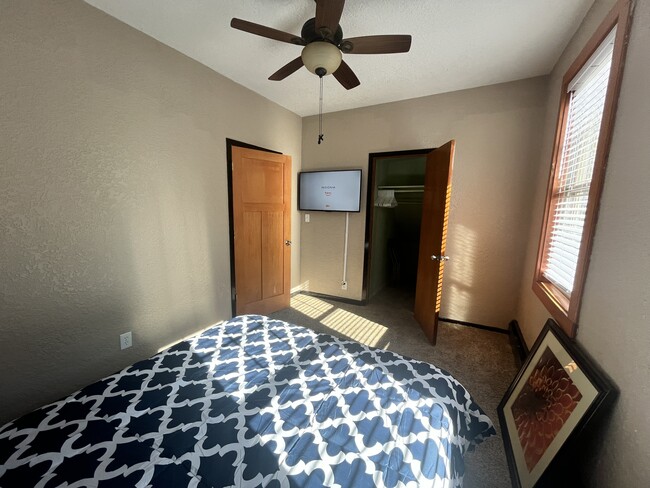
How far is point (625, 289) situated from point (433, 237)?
1642 mm

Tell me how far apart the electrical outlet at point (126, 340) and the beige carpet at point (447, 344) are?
4.82 feet

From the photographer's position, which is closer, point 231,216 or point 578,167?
point 578,167

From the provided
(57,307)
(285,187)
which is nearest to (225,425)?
(57,307)

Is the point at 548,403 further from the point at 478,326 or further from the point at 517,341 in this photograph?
the point at 478,326

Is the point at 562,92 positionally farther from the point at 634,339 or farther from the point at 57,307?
the point at 57,307

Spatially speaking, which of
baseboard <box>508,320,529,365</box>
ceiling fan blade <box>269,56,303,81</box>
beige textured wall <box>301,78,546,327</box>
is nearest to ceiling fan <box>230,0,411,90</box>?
ceiling fan blade <box>269,56,303,81</box>

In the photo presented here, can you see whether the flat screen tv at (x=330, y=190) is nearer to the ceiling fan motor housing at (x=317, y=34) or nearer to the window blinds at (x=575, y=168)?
the ceiling fan motor housing at (x=317, y=34)

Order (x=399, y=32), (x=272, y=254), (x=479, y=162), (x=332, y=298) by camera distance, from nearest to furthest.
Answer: (x=399, y=32), (x=479, y=162), (x=272, y=254), (x=332, y=298)

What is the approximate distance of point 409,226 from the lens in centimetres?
468

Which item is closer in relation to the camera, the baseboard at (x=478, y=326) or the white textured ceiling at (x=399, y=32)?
the white textured ceiling at (x=399, y=32)

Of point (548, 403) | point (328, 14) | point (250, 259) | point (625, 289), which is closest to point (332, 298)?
point (250, 259)

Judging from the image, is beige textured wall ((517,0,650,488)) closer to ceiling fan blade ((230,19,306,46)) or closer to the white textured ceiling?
the white textured ceiling

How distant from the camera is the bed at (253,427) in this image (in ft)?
2.57

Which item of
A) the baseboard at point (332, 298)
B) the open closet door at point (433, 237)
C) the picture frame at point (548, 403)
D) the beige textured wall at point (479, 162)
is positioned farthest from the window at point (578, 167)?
the baseboard at point (332, 298)
